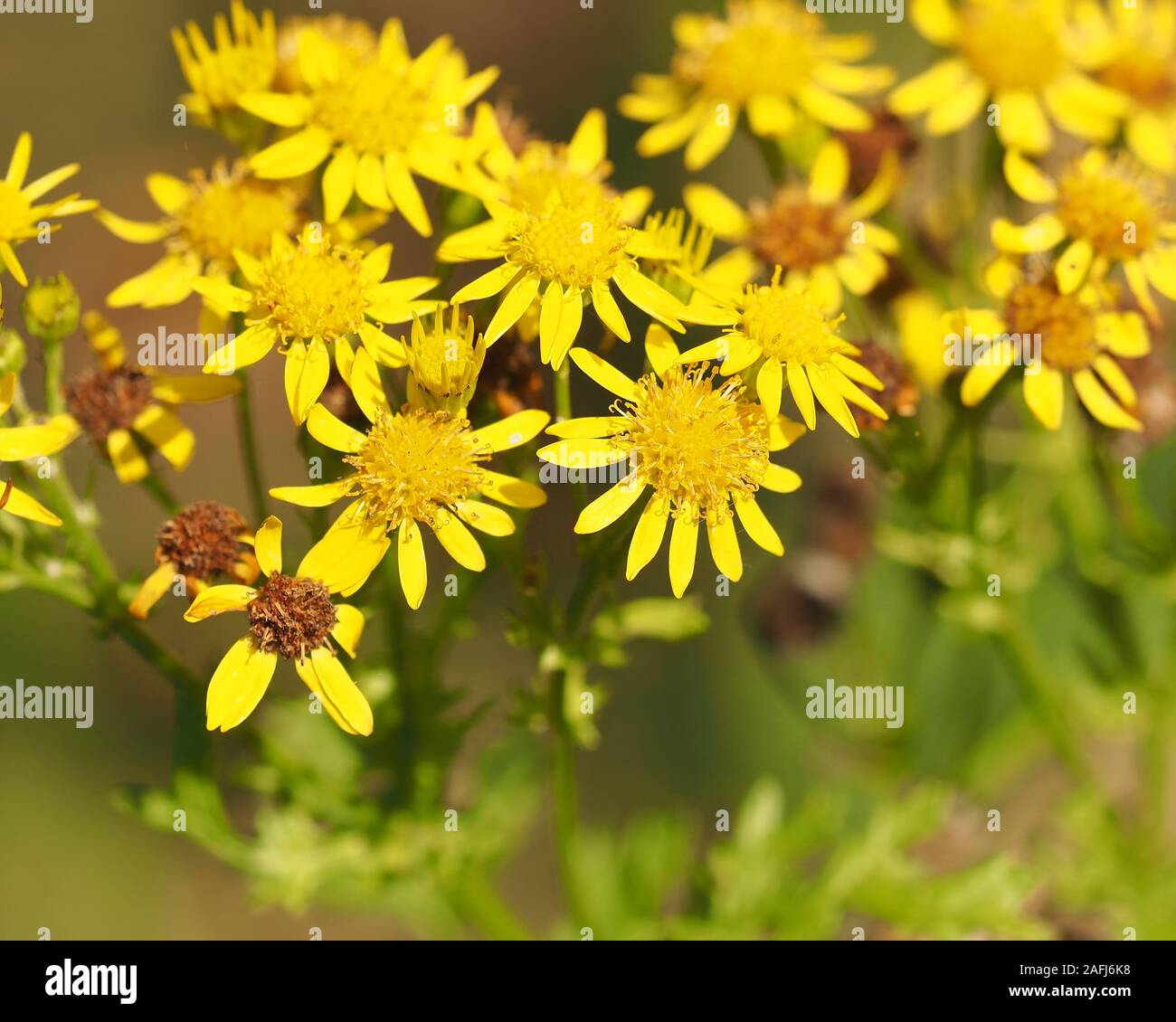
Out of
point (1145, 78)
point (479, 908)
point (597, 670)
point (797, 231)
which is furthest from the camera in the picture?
point (597, 670)

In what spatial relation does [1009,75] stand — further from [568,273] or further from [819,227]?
[568,273]

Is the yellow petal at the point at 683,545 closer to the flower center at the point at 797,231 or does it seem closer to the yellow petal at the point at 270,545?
the yellow petal at the point at 270,545

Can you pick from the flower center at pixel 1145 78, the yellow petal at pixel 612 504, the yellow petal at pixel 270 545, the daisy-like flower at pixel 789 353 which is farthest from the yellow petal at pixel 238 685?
the flower center at pixel 1145 78

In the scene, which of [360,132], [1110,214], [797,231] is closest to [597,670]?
[797,231]

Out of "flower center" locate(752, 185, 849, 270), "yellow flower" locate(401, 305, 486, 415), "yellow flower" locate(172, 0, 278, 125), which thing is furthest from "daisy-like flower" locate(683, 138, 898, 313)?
"yellow flower" locate(172, 0, 278, 125)
